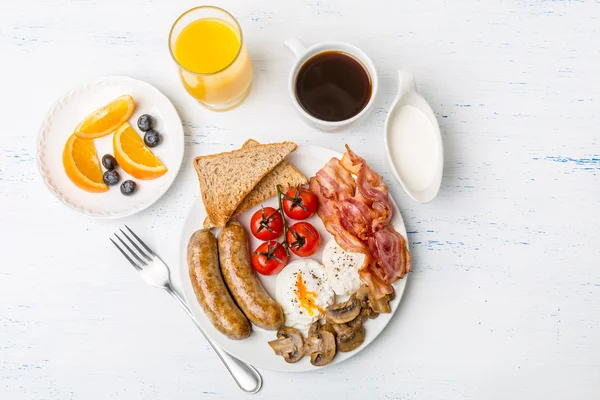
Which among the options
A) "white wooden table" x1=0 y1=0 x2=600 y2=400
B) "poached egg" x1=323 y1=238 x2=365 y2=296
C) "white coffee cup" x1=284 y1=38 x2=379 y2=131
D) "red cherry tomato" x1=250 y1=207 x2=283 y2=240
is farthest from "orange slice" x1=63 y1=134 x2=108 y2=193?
"poached egg" x1=323 y1=238 x2=365 y2=296

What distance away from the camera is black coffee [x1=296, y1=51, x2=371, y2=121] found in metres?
2.33

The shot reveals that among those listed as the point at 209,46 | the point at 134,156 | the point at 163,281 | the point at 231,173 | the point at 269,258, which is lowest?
the point at 163,281

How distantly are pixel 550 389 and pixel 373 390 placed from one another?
806mm

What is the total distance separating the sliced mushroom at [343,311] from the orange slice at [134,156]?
0.97 meters

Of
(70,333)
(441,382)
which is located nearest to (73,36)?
(70,333)

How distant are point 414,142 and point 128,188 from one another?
1.29m

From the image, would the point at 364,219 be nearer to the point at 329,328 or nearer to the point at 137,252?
the point at 329,328

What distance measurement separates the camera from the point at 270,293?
2.36 meters

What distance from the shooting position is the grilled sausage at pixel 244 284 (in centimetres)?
222

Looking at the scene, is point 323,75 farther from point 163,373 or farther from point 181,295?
point 163,373

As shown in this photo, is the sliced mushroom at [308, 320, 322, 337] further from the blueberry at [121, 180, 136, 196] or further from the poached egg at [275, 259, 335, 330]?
the blueberry at [121, 180, 136, 196]

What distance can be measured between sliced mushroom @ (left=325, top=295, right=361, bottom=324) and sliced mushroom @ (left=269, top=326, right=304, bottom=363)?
16 cm

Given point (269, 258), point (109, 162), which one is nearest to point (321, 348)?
point (269, 258)

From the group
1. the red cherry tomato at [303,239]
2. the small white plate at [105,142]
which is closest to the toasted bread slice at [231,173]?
the small white plate at [105,142]
